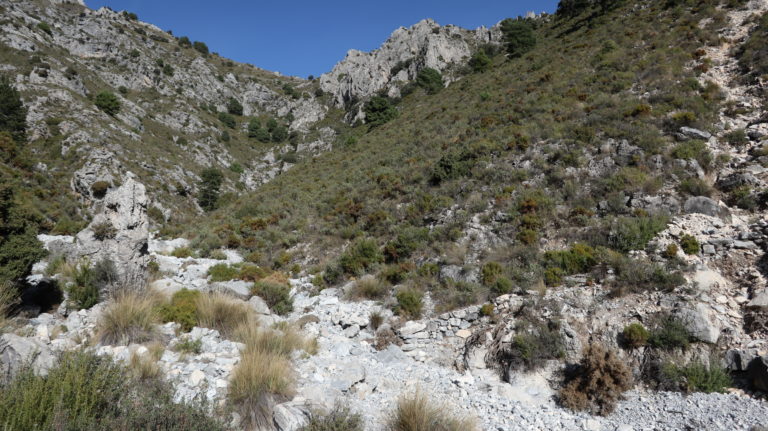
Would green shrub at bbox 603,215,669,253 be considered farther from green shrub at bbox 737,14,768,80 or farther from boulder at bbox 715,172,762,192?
green shrub at bbox 737,14,768,80

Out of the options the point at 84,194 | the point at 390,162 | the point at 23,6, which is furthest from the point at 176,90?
the point at 390,162

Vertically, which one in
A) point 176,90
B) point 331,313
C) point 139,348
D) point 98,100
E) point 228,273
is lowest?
point 139,348

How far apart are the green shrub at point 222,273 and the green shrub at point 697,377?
1149 centimetres

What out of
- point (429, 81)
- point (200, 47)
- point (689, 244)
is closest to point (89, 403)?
point (689, 244)

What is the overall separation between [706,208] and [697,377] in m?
5.72

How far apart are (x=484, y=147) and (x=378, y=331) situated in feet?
38.3

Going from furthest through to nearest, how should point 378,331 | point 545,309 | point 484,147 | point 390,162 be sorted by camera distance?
point 390,162 → point 484,147 → point 378,331 → point 545,309

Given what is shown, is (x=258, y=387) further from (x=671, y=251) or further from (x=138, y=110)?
(x=138, y=110)

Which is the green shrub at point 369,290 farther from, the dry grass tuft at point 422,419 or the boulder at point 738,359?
the boulder at point 738,359

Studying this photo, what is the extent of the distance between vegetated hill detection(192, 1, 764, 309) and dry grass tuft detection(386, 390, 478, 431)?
3.61 metres

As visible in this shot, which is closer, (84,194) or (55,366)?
(55,366)

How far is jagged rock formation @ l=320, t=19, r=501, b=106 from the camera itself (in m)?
59.8

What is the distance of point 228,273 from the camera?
444 inches

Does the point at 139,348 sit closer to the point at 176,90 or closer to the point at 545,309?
the point at 545,309
